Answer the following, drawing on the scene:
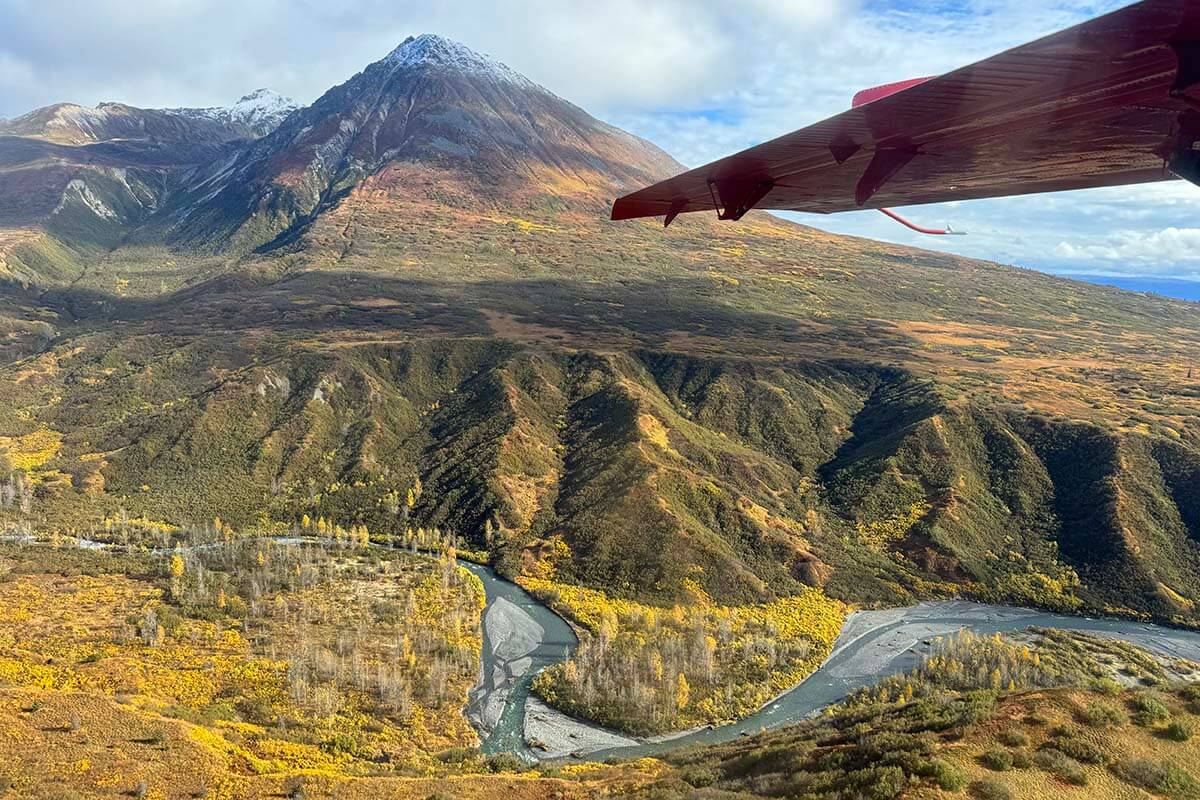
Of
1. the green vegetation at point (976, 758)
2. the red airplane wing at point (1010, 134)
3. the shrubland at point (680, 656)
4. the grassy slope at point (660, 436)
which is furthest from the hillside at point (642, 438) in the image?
the red airplane wing at point (1010, 134)

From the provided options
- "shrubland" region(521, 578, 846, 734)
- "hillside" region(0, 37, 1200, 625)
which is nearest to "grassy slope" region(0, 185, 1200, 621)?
"hillside" region(0, 37, 1200, 625)

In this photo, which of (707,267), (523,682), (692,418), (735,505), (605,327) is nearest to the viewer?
(523,682)

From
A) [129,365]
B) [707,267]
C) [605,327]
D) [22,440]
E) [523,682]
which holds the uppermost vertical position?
[707,267]

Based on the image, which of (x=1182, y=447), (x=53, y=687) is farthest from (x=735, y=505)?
(x=53, y=687)

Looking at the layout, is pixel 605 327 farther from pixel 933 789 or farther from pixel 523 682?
pixel 933 789

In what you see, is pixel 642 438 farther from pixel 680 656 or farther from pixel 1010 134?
pixel 1010 134

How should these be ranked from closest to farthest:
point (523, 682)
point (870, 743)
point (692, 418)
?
point (870, 743) → point (523, 682) → point (692, 418)

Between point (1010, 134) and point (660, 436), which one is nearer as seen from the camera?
point (1010, 134)

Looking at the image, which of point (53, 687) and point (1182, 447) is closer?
point (53, 687)

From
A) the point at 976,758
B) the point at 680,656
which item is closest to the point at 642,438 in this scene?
the point at 680,656
